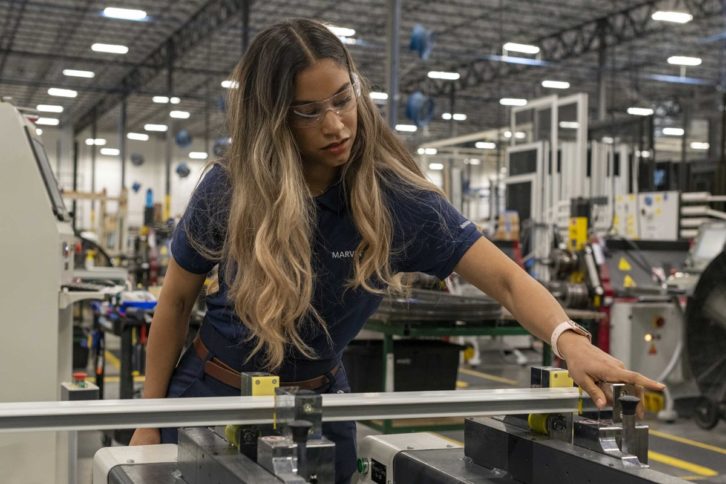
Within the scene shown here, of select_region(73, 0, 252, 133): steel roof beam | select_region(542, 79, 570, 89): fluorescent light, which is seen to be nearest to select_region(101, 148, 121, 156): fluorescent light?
select_region(73, 0, 252, 133): steel roof beam

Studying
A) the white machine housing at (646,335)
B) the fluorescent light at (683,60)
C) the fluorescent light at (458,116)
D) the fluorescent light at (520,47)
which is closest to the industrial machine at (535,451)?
the white machine housing at (646,335)

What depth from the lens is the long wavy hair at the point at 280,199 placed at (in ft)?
4.90

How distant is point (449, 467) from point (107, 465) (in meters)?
0.60

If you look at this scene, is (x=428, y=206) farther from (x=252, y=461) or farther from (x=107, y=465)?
(x=107, y=465)

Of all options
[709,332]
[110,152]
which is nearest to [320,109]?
[709,332]

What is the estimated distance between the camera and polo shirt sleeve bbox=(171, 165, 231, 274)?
1570mm

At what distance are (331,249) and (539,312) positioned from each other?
390 millimetres

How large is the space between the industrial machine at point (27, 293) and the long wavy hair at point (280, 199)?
1846mm

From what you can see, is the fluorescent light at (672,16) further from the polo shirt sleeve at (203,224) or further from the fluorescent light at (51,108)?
the fluorescent light at (51,108)

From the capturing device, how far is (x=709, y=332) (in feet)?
16.5

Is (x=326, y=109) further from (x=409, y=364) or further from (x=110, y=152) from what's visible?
(x=110, y=152)

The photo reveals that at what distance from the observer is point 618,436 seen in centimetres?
132

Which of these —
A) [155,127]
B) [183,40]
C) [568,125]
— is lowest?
[568,125]

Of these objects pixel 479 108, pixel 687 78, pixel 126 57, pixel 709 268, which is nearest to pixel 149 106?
pixel 126 57
